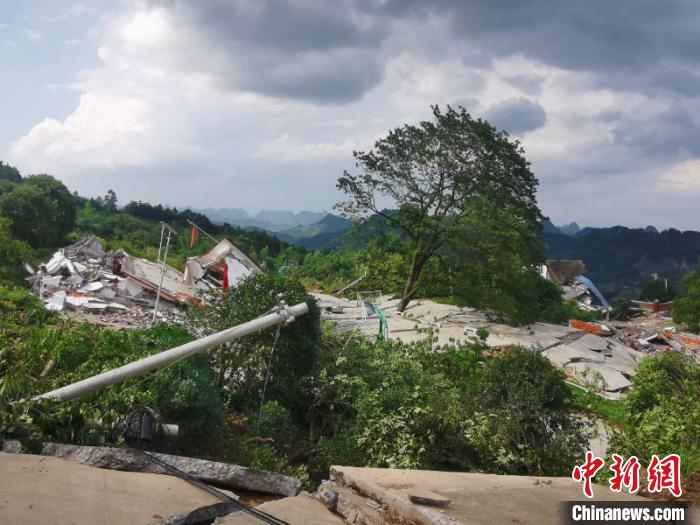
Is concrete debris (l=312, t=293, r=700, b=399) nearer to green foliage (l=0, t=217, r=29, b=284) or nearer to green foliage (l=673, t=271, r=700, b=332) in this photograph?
green foliage (l=673, t=271, r=700, b=332)

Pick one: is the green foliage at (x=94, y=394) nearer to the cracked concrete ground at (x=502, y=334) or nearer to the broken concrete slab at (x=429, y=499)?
the broken concrete slab at (x=429, y=499)

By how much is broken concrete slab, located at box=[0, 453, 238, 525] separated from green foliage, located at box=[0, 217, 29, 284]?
13104mm

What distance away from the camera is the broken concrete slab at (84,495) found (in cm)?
282

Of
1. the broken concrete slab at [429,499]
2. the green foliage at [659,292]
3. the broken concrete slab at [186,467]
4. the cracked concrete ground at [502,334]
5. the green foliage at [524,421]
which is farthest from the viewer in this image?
the green foliage at [659,292]

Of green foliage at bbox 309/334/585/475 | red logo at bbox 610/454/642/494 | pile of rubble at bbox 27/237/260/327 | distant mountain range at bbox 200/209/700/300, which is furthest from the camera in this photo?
distant mountain range at bbox 200/209/700/300

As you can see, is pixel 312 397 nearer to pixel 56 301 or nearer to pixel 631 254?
pixel 56 301

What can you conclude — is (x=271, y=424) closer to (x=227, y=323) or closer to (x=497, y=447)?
(x=227, y=323)

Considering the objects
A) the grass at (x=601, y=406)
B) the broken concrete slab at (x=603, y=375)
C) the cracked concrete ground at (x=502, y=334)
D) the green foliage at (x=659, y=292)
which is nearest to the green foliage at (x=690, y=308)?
the green foliage at (x=659, y=292)

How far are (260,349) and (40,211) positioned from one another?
17.7 meters

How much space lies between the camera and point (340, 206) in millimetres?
18953

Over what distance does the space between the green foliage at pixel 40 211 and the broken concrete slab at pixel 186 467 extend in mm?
20143

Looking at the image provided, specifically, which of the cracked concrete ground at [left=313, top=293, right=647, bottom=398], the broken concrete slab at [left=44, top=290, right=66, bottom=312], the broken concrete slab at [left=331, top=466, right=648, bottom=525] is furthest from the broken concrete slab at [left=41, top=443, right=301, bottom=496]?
the broken concrete slab at [left=44, top=290, right=66, bottom=312]

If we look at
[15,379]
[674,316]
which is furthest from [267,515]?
[674,316]

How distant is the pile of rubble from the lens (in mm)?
14477
